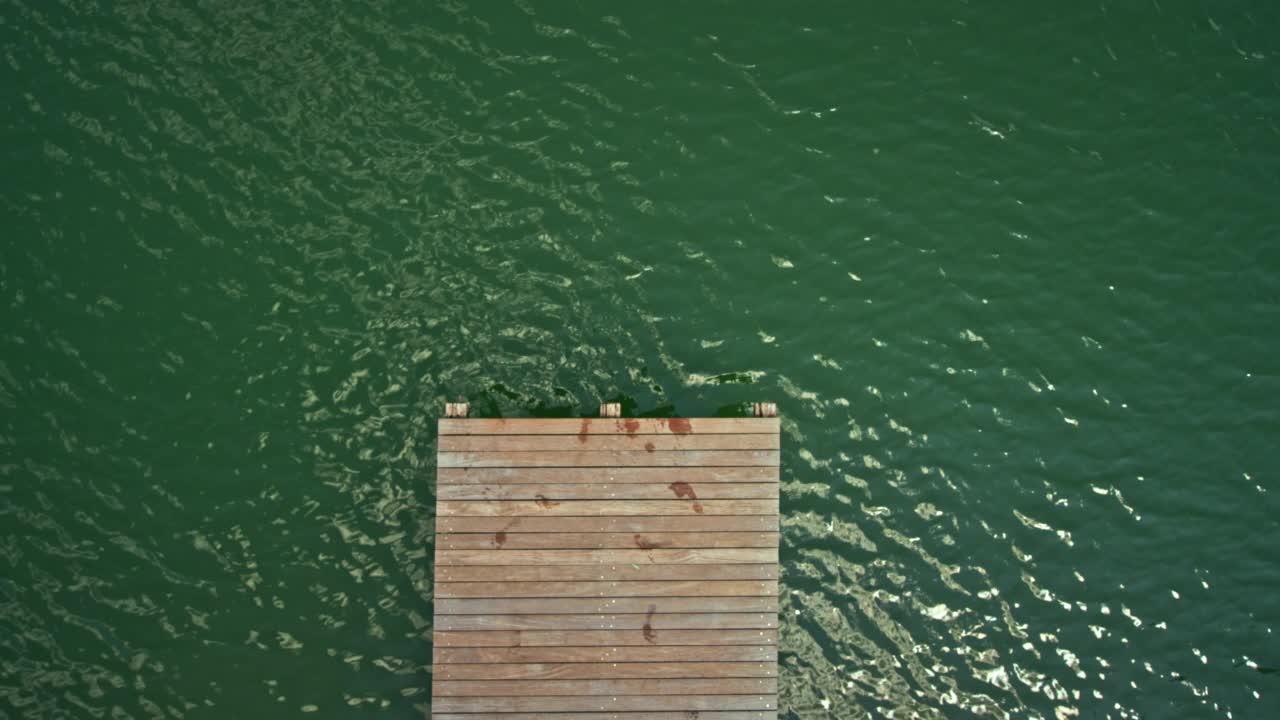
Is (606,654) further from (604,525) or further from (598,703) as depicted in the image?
(604,525)

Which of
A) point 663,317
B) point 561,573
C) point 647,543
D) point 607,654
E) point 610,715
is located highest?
point 663,317

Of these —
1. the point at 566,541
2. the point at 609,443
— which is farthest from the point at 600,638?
the point at 609,443

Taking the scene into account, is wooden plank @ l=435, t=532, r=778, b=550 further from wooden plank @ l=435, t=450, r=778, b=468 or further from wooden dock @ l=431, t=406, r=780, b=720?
wooden plank @ l=435, t=450, r=778, b=468

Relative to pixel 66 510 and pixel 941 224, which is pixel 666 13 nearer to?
pixel 941 224

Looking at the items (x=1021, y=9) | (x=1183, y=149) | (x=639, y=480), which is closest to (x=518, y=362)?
(x=639, y=480)

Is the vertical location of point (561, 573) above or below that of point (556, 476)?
below
